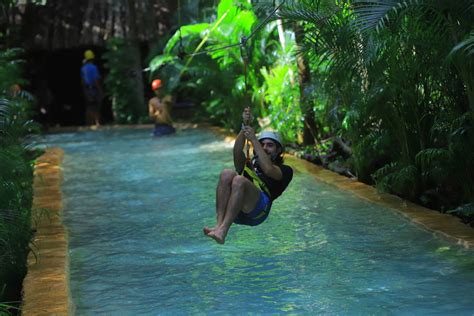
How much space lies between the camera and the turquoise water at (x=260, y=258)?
5.38 m

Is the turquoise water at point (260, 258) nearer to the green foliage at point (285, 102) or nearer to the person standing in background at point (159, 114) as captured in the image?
the green foliage at point (285, 102)

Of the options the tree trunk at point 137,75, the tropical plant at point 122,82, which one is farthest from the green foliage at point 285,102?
the tropical plant at point 122,82

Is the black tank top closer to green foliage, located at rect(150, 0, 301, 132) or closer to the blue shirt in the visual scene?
green foliage, located at rect(150, 0, 301, 132)

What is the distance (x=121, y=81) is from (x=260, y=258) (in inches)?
614

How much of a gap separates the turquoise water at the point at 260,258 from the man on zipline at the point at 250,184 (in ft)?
0.98

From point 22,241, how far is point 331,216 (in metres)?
2.90

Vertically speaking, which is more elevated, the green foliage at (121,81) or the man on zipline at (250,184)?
the green foliage at (121,81)

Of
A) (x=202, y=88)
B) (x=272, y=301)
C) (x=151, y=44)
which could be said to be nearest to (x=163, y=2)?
(x=151, y=44)

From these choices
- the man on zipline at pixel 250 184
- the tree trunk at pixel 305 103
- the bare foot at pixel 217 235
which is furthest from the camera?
the tree trunk at pixel 305 103

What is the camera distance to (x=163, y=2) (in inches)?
848

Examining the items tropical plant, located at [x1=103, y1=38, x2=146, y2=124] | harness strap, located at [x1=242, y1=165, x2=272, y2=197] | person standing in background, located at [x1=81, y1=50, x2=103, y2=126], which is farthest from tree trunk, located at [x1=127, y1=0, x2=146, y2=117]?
harness strap, located at [x1=242, y1=165, x2=272, y2=197]

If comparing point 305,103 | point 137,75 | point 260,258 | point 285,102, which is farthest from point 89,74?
point 260,258

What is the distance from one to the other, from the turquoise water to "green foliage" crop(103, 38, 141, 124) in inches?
442

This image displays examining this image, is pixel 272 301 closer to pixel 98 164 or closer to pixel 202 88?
pixel 98 164
